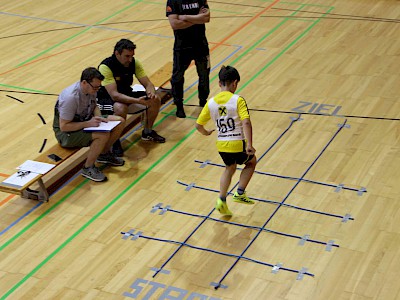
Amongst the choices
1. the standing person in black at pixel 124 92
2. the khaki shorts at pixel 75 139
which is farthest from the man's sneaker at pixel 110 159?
the khaki shorts at pixel 75 139

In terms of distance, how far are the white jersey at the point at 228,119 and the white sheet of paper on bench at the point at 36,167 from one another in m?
1.88

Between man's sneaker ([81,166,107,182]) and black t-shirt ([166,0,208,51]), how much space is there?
200 centimetres

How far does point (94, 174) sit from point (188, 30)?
2.23m

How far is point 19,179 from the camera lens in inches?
285

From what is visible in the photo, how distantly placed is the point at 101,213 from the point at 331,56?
5.01 meters

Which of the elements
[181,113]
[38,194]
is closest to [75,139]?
[38,194]

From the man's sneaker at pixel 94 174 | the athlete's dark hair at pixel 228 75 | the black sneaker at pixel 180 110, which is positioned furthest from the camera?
the black sneaker at pixel 180 110

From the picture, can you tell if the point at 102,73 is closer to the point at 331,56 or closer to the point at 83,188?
the point at 83,188

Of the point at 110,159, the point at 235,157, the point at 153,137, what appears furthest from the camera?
the point at 153,137

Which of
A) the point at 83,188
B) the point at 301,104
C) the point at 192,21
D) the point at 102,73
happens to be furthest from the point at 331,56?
the point at 83,188

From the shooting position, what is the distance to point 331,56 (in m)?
10.8

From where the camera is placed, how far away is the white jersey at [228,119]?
6539mm

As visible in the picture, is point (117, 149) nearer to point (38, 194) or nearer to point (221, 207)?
point (38, 194)

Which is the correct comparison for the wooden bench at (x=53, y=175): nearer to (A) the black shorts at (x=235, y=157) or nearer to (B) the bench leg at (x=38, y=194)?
(B) the bench leg at (x=38, y=194)
